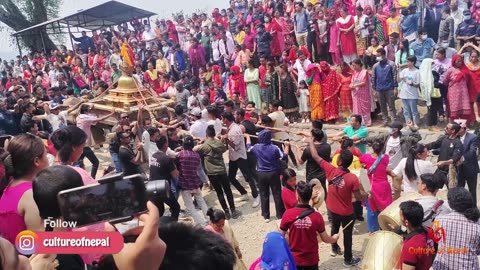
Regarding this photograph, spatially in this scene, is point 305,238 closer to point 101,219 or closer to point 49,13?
point 101,219

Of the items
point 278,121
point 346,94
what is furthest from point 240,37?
point 278,121

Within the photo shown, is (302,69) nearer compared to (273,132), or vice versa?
(273,132)

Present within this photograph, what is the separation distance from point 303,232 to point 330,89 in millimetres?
7230

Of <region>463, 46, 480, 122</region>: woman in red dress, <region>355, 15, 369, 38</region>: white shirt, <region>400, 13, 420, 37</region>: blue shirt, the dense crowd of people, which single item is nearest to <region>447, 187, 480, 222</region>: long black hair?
the dense crowd of people

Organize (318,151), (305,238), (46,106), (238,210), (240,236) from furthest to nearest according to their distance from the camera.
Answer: (46,106) → (238,210) → (240,236) → (318,151) → (305,238)

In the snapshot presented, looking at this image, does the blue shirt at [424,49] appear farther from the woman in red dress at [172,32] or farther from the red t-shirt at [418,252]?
the woman in red dress at [172,32]

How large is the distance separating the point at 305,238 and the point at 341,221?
1361 millimetres

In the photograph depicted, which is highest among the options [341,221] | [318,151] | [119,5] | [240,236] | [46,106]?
[119,5]

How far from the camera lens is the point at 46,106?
10891mm

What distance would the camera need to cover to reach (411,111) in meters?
11.0

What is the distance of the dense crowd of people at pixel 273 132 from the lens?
3.25 metres

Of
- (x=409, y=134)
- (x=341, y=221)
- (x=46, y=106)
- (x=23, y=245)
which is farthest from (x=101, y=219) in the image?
(x=46, y=106)

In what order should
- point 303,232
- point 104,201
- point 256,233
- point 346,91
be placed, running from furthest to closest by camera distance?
1. point 346,91
2. point 256,233
3. point 303,232
4. point 104,201

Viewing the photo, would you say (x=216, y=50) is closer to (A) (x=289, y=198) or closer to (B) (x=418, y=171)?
(A) (x=289, y=198)
